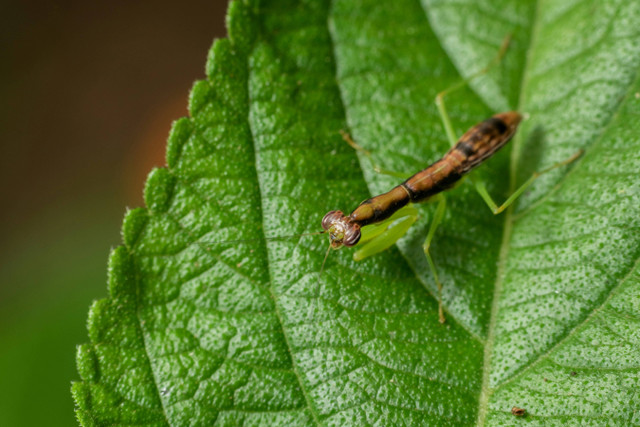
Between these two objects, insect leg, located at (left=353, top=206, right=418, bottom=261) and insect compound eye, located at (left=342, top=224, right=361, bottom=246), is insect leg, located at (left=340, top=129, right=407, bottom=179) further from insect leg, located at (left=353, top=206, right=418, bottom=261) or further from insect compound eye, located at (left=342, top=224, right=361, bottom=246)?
insect compound eye, located at (left=342, top=224, right=361, bottom=246)

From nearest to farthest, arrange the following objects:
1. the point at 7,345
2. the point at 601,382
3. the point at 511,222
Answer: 1. the point at 601,382
2. the point at 511,222
3. the point at 7,345

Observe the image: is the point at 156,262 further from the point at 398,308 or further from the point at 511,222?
the point at 511,222

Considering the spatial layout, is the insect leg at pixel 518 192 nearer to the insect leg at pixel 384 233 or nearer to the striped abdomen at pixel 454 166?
the striped abdomen at pixel 454 166

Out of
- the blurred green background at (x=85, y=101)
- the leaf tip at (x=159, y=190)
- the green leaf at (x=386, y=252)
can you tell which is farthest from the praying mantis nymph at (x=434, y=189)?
the blurred green background at (x=85, y=101)

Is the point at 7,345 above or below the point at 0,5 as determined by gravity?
below

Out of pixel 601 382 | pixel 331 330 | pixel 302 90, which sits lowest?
pixel 601 382

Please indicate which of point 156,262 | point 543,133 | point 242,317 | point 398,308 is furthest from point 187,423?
point 543,133

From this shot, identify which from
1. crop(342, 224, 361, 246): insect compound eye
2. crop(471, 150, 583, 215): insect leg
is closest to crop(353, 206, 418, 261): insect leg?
crop(342, 224, 361, 246): insect compound eye
